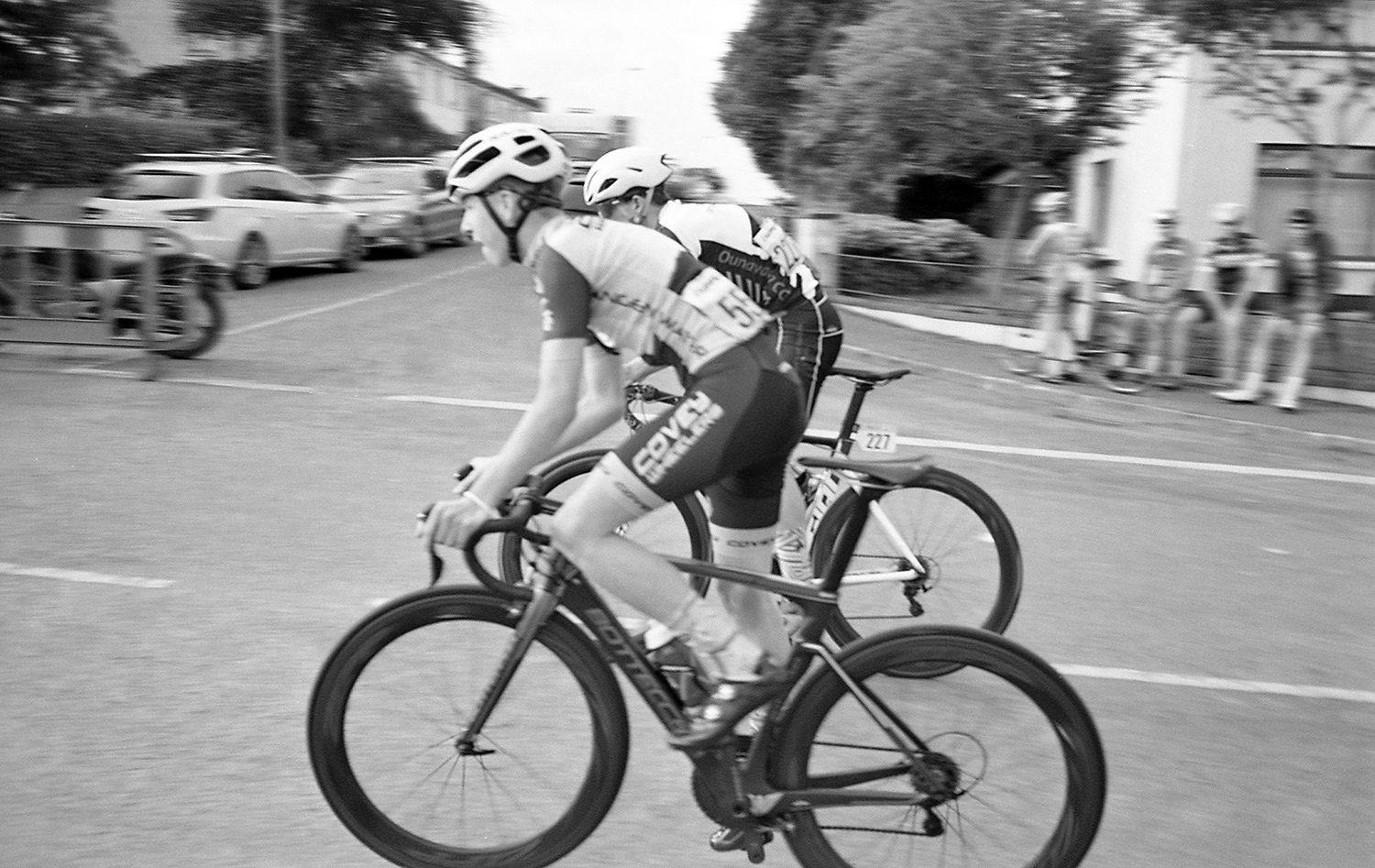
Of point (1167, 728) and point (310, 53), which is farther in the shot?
point (310, 53)

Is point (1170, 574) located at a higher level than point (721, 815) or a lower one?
lower

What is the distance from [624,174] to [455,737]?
2.11m

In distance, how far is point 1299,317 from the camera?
1296 centimetres

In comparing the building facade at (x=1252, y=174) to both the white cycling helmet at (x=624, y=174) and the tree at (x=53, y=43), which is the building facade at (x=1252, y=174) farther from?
the tree at (x=53, y=43)

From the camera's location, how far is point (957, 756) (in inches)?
142

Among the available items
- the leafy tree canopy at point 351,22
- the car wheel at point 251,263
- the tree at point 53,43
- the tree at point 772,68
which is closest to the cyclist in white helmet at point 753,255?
the car wheel at point 251,263

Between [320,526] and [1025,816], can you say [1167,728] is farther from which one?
[320,526]

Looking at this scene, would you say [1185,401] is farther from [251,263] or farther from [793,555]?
[251,263]

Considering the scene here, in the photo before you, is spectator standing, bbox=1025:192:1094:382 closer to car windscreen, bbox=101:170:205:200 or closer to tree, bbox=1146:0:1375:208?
tree, bbox=1146:0:1375:208

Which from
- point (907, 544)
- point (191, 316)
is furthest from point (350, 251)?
point (907, 544)

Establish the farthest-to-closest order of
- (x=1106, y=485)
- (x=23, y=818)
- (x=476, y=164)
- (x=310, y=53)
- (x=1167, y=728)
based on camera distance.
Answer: (x=310, y=53) < (x=1106, y=485) < (x=1167, y=728) < (x=23, y=818) < (x=476, y=164)

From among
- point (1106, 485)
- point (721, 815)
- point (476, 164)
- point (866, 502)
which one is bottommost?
point (1106, 485)

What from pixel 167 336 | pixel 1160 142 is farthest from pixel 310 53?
pixel 167 336

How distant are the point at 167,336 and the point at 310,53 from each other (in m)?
36.7
